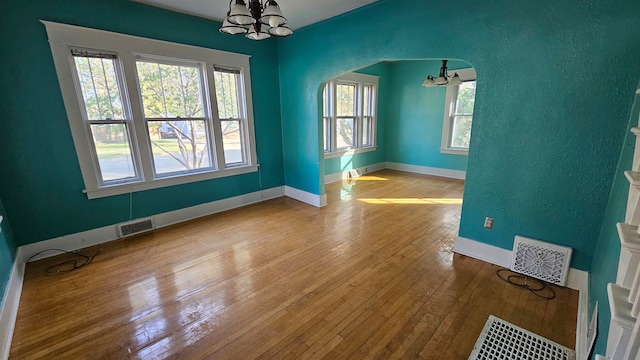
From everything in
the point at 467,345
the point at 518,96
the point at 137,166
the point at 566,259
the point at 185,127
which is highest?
the point at 518,96

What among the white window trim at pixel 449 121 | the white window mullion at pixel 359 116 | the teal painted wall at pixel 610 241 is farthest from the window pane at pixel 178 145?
the white window trim at pixel 449 121

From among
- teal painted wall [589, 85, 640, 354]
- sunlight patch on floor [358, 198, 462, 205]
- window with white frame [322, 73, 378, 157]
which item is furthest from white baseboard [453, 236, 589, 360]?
window with white frame [322, 73, 378, 157]

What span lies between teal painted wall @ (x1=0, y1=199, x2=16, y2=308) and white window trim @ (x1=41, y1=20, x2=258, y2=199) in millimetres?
685

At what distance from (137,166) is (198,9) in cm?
211

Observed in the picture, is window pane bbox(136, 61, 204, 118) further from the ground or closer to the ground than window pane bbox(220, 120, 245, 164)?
further from the ground

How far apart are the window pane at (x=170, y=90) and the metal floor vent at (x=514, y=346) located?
13.2 ft

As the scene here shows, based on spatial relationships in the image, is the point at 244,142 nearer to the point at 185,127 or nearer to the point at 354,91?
the point at 185,127

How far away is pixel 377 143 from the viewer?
693 centimetres

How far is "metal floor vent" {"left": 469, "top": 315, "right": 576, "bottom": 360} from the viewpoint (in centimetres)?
163

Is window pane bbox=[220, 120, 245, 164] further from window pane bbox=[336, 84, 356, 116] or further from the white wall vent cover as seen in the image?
the white wall vent cover

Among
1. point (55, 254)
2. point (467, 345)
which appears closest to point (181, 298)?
point (55, 254)

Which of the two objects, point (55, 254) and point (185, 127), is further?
point (185, 127)

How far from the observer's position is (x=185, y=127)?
3.66 metres

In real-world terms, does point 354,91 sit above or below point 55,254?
above
